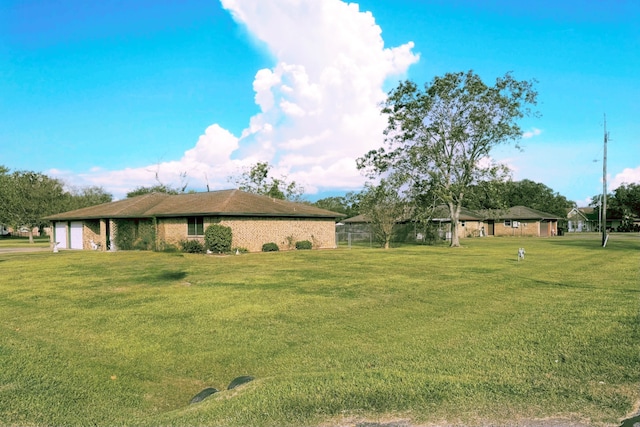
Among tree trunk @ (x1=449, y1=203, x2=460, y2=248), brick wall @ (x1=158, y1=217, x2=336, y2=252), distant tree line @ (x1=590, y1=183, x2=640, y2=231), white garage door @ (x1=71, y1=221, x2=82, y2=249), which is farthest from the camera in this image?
distant tree line @ (x1=590, y1=183, x2=640, y2=231)

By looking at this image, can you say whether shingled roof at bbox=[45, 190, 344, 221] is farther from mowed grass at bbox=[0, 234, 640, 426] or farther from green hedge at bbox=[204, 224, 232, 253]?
mowed grass at bbox=[0, 234, 640, 426]

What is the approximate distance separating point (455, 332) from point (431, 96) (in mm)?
32161

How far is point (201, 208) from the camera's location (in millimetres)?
29109

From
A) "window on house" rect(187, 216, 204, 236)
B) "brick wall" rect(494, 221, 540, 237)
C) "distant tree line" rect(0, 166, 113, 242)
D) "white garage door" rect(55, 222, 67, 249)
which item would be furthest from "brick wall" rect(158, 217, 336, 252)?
"brick wall" rect(494, 221, 540, 237)

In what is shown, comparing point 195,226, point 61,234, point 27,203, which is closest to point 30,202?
point 27,203

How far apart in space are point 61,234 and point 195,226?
16.0 metres

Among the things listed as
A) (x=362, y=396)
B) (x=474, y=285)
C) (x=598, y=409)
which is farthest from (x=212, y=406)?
(x=474, y=285)

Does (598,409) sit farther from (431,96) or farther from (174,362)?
(431,96)

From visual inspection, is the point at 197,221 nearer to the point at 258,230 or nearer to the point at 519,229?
the point at 258,230

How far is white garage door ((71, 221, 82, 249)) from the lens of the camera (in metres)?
35.3

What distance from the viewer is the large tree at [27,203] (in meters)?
51.2

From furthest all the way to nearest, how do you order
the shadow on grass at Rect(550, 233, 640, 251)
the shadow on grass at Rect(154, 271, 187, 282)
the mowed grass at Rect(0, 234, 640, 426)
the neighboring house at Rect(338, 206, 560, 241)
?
the neighboring house at Rect(338, 206, 560, 241) < the shadow on grass at Rect(550, 233, 640, 251) < the shadow on grass at Rect(154, 271, 187, 282) < the mowed grass at Rect(0, 234, 640, 426)

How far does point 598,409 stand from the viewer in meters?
4.58

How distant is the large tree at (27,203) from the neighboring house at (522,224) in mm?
53884
